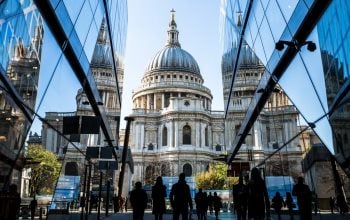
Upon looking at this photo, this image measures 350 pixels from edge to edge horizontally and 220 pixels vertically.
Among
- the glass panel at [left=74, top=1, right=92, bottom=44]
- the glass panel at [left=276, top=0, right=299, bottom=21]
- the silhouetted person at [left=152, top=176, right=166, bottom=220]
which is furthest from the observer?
the glass panel at [left=74, top=1, right=92, bottom=44]

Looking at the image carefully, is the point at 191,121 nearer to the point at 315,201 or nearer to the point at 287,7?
the point at 287,7

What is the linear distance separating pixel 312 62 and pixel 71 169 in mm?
7509

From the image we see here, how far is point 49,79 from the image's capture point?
8844 millimetres

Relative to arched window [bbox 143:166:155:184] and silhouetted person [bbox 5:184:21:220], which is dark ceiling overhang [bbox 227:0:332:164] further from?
arched window [bbox 143:166:155:184]

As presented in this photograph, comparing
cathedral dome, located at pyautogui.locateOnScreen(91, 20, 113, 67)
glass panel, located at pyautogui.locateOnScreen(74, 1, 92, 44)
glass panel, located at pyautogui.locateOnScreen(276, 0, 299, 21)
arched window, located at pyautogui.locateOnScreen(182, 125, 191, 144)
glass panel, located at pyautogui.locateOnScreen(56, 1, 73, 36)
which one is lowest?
glass panel, located at pyautogui.locateOnScreen(56, 1, 73, 36)

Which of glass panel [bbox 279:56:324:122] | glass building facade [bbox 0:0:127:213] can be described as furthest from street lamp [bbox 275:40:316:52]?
glass building facade [bbox 0:0:127:213]

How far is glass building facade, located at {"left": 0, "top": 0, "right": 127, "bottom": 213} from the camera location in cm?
590

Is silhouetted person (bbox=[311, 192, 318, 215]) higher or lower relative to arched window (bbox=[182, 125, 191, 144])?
lower

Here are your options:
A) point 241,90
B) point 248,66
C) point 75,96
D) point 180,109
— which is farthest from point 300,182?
point 180,109

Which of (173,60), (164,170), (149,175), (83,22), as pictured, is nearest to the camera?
(83,22)

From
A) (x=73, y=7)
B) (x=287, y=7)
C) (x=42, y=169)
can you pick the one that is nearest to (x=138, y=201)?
(x=42, y=169)

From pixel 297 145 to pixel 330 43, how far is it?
4.96 m

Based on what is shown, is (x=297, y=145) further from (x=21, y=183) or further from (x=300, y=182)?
(x=21, y=183)

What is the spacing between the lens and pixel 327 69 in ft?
25.7
